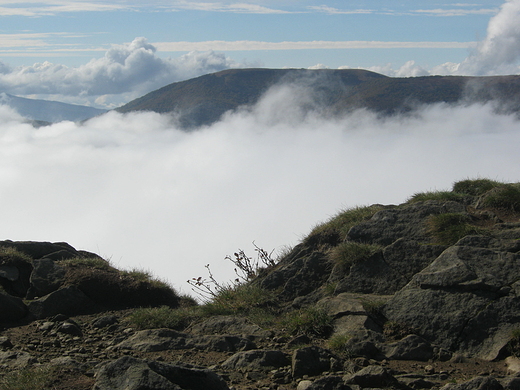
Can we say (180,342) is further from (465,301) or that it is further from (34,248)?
(34,248)

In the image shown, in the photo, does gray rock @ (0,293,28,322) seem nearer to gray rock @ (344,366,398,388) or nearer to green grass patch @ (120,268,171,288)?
green grass patch @ (120,268,171,288)

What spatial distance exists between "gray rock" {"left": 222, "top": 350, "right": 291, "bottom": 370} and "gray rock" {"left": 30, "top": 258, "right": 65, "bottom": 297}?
5.01 m

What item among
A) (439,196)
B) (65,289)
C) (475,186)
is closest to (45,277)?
(65,289)

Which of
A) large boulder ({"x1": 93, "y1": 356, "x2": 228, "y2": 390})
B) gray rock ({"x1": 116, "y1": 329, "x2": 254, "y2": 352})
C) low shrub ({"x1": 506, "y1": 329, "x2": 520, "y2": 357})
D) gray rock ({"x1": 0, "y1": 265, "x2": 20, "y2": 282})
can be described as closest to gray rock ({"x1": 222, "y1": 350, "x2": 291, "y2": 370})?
gray rock ({"x1": 116, "y1": 329, "x2": 254, "y2": 352})

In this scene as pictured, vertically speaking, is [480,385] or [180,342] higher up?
[180,342]

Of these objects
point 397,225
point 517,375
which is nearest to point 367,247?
point 397,225

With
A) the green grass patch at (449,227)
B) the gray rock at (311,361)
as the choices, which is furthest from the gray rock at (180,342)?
the green grass patch at (449,227)

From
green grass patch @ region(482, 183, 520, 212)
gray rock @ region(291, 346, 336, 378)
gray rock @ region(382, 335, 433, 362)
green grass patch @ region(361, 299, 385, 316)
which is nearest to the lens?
gray rock @ region(291, 346, 336, 378)

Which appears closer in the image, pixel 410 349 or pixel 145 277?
pixel 410 349

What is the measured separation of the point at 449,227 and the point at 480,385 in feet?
14.1

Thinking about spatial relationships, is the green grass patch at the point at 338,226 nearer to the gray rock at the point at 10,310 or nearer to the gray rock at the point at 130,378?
the gray rock at the point at 10,310

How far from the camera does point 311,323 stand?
6.82 metres

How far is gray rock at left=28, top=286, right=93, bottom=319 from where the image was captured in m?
8.32

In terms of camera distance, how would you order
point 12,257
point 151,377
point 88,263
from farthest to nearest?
point 88,263, point 12,257, point 151,377
